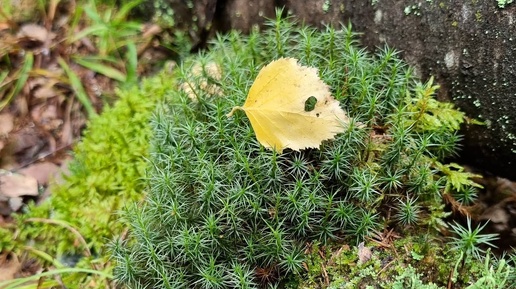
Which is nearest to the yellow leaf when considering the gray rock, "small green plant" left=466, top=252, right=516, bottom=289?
the gray rock

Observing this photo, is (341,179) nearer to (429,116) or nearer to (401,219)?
(401,219)

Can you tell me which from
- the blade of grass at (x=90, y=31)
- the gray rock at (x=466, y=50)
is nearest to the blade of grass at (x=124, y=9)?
the blade of grass at (x=90, y=31)

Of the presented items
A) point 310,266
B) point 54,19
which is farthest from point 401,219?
point 54,19

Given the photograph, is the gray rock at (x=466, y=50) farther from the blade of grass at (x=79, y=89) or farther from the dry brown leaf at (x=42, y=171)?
the dry brown leaf at (x=42, y=171)

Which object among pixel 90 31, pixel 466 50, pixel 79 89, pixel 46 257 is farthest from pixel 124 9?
pixel 466 50

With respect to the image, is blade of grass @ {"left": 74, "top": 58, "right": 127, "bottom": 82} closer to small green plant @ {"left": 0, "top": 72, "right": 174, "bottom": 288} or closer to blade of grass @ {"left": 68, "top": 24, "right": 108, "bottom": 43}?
blade of grass @ {"left": 68, "top": 24, "right": 108, "bottom": 43}

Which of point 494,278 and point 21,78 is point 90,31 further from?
point 494,278
